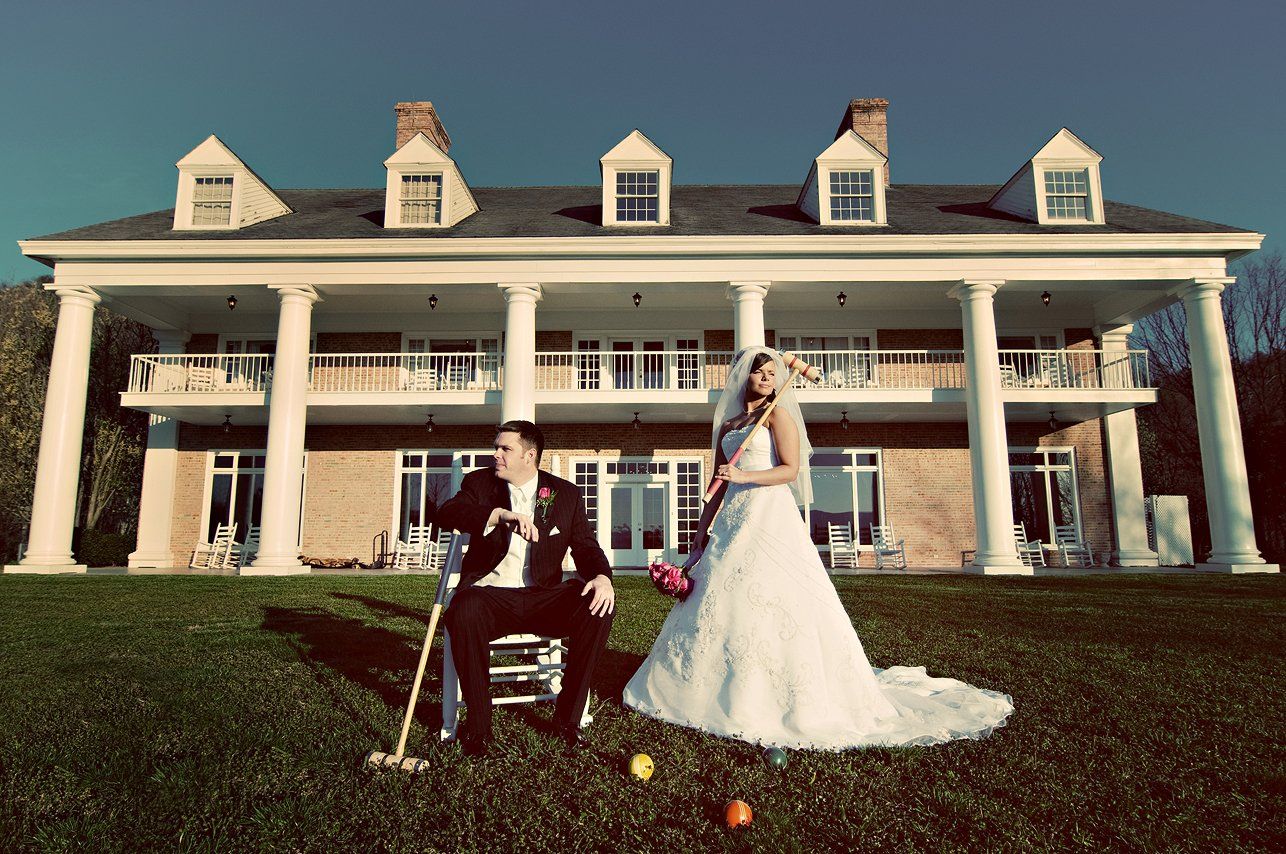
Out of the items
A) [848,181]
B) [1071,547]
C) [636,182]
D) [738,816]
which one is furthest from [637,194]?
[738,816]

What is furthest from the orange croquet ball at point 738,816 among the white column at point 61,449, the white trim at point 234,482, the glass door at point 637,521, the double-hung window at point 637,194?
the white trim at point 234,482

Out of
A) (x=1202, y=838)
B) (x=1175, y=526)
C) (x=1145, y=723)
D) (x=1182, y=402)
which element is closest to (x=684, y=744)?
(x=1202, y=838)

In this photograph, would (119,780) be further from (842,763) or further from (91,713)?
(842,763)

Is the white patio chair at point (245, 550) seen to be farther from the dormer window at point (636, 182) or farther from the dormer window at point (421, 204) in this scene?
the dormer window at point (636, 182)

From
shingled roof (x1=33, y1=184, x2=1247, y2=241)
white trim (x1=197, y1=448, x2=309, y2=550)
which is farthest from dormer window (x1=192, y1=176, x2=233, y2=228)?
white trim (x1=197, y1=448, x2=309, y2=550)

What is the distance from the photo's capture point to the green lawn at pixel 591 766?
2.33 m

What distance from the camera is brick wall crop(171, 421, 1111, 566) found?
17188 mm

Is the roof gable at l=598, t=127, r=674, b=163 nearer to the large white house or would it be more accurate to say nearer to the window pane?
the large white house

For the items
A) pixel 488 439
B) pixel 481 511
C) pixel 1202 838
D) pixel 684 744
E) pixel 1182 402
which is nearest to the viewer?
pixel 1202 838

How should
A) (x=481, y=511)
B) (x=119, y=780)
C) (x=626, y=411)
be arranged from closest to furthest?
(x=119, y=780) < (x=481, y=511) < (x=626, y=411)

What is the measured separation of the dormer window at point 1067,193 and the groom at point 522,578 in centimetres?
1713

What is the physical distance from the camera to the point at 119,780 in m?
2.74

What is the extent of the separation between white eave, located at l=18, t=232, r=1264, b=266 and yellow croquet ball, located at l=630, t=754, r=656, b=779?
522 inches

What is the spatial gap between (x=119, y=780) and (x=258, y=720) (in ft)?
2.60
